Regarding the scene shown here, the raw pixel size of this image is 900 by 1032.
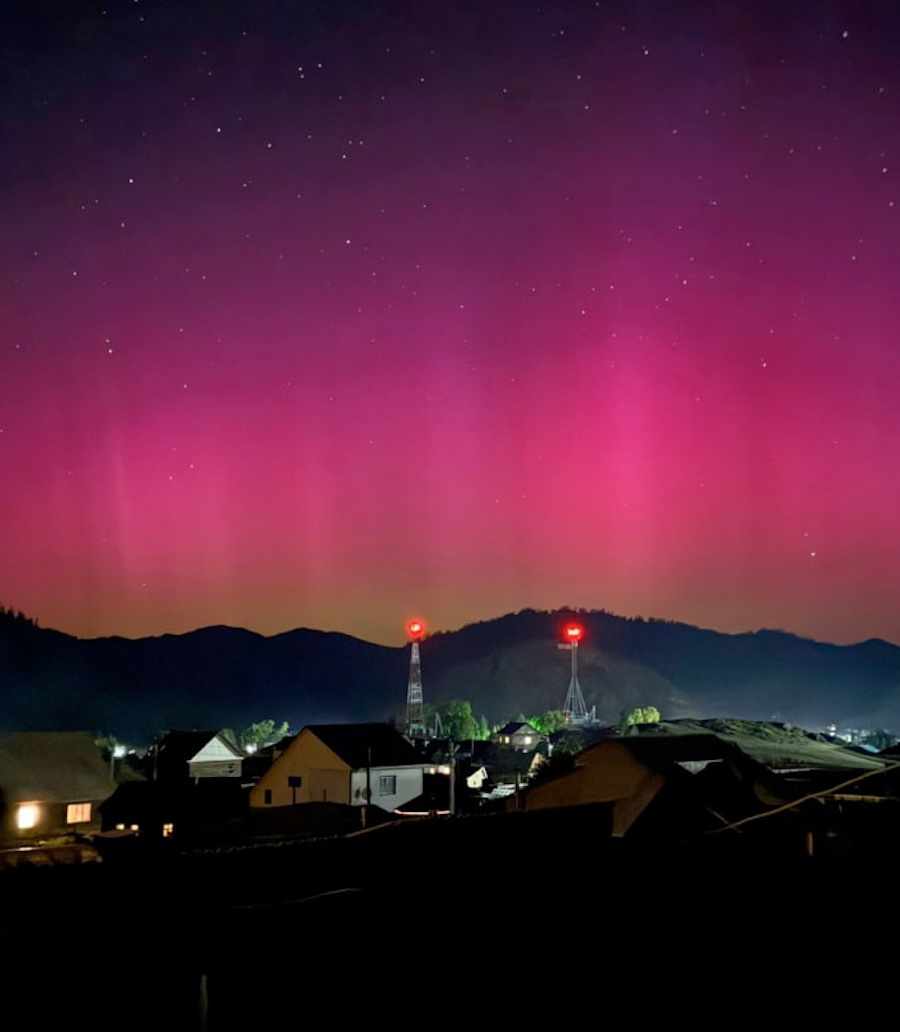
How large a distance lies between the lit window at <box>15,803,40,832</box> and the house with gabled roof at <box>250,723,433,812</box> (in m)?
9.52

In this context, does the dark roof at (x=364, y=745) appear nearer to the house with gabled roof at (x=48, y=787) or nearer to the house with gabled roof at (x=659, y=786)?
the house with gabled roof at (x=48, y=787)

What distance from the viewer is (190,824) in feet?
111

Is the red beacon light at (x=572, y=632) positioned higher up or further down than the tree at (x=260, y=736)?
higher up

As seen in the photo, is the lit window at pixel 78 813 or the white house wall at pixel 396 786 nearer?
the lit window at pixel 78 813

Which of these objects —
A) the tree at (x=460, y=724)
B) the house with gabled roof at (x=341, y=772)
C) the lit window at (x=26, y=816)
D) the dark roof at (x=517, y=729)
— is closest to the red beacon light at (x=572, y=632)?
the dark roof at (x=517, y=729)

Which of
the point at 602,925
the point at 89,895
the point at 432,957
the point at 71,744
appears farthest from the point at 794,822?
the point at 71,744

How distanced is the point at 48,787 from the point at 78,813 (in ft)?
5.90

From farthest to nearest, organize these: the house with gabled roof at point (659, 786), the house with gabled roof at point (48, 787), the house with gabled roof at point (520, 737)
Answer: the house with gabled roof at point (520, 737)
the house with gabled roof at point (48, 787)
the house with gabled roof at point (659, 786)

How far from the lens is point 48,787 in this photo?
40.3m

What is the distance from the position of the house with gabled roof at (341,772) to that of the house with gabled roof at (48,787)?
751 centimetres

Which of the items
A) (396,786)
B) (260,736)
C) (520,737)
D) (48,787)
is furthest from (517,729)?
(48,787)

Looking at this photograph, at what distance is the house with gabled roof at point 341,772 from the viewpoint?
43.2 metres

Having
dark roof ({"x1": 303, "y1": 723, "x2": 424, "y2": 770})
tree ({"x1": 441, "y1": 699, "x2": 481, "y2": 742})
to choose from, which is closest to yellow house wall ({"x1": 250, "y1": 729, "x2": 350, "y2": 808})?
dark roof ({"x1": 303, "y1": 723, "x2": 424, "y2": 770})

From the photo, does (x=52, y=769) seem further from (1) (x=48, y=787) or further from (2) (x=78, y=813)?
(2) (x=78, y=813)
